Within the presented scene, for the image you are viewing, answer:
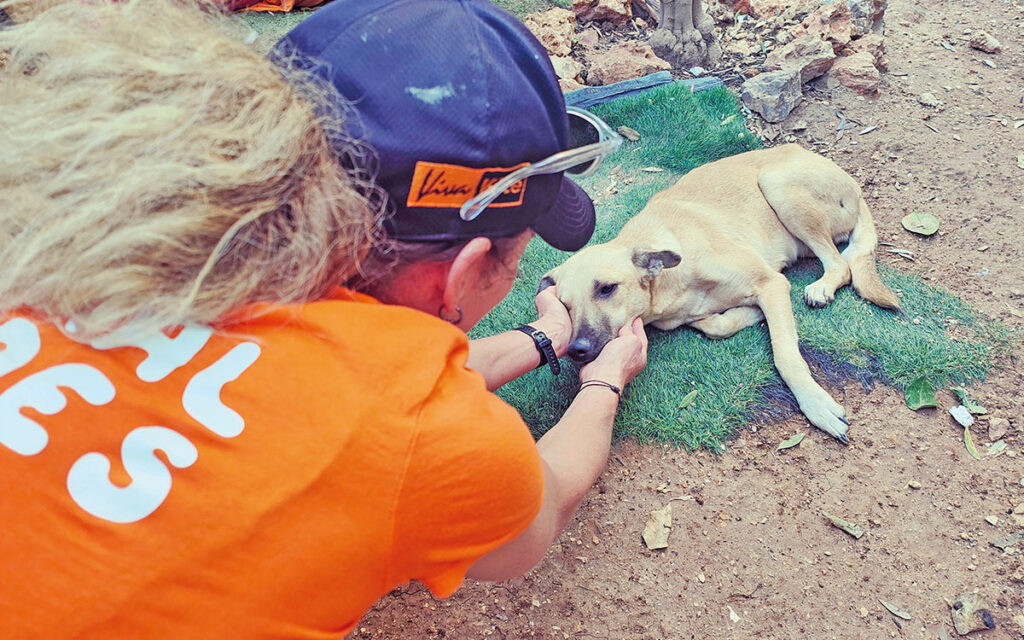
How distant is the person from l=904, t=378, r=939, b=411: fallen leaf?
245cm

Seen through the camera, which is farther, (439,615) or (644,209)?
(644,209)

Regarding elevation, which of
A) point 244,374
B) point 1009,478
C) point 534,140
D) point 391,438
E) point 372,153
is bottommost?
point 1009,478

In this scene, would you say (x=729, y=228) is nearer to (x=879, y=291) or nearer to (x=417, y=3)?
(x=879, y=291)

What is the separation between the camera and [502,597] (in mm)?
2758

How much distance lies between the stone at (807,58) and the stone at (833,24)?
0.36 feet

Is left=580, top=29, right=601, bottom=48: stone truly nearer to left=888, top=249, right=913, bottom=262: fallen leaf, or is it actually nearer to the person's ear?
left=888, top=249, right=913, bottom=262: fallen leaf

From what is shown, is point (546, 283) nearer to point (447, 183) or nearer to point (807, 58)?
point (447, 183)

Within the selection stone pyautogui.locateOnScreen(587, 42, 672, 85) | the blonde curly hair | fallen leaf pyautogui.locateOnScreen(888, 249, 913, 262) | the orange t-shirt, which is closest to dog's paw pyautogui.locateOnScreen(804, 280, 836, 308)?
fallen leaf pyautogui.locateOnScreen(888, 249, 913, 262)

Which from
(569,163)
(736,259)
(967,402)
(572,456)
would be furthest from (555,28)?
(569,163)

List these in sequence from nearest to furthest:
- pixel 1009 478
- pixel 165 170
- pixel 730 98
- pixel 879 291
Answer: pixel 165 170 < pixel 1009 478 < pixel 879 291 < pixel 730 98

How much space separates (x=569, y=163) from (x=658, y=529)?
1.80 metres

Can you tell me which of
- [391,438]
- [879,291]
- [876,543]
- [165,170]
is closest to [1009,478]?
[876,543]

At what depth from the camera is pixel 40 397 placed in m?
1.23

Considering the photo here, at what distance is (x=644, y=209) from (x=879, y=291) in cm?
136
